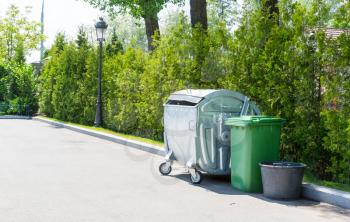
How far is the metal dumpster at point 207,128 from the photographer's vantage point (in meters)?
8.48

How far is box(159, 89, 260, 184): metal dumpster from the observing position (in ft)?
27.8

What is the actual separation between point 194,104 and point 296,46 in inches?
83.0

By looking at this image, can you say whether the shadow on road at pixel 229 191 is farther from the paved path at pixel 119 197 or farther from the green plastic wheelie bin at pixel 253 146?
the green plastic wheelie bin at pixel 253 146

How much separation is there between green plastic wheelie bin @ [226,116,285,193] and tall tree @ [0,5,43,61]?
51560mm

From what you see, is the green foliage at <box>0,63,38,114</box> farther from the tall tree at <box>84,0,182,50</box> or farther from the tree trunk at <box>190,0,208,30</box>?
the tree trunk at <box>190,0,208,30</box>

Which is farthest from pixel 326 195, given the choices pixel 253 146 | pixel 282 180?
pixel 253 146

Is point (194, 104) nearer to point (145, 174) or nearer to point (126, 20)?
point (145, 174)

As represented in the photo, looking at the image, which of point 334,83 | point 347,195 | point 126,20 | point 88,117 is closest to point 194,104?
point 334,83

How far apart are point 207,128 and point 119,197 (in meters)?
2.01

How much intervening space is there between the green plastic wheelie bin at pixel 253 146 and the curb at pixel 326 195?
27.2 inches

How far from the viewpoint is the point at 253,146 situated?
25.1 feet

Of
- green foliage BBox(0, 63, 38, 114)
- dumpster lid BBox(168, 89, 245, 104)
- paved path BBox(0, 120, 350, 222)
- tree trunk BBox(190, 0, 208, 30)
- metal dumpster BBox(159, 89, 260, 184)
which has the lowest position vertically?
paved path BBox(0, 120, 350, 222)

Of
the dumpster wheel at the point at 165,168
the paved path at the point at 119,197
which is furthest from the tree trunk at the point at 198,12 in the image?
the dumpster wheel at the point at 165,168

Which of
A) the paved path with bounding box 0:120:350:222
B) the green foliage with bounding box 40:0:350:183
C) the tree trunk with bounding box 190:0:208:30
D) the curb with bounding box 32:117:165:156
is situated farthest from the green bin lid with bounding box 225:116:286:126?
the tree trunk with bounding box 190:0:208:30
